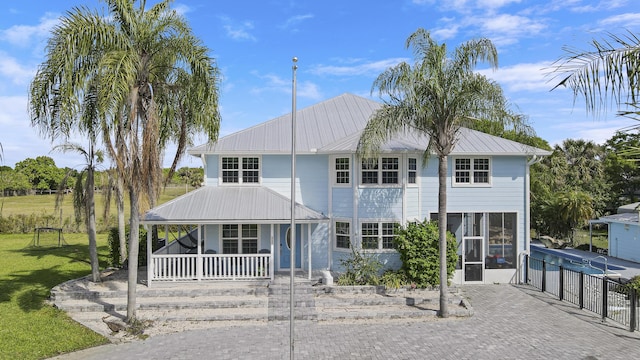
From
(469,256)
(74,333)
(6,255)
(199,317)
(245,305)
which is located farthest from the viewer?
(6,255)

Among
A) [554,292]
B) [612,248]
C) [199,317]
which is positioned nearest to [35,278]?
[199,317]

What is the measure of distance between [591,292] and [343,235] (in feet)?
31.5

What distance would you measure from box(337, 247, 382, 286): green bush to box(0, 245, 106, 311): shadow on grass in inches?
431

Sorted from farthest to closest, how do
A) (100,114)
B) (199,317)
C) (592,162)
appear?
(592,162), (199,317), (100,114)

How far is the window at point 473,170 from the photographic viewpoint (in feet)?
60.2

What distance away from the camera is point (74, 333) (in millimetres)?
11828

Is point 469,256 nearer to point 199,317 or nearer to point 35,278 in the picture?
point 199,317

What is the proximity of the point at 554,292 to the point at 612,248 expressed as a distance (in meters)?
13.6

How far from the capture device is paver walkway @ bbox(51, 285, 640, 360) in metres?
A: 10.6

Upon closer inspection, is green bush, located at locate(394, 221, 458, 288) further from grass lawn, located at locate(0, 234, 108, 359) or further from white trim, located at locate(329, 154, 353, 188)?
grass lawn, located at locate(0, 234, 108, 359)

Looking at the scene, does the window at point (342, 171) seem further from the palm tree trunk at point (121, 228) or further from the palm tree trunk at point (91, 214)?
the palm tree trunk at point (121, 228)

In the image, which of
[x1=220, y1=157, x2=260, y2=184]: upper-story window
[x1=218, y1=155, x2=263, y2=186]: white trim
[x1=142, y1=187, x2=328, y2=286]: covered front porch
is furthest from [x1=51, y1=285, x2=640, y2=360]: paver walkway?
[x1=220, y1=157, x2=260, y2=184]: upper-story window

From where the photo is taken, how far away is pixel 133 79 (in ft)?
37.1

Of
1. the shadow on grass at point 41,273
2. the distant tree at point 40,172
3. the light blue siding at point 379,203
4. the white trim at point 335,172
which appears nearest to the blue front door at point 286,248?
the white trim at point 335,172
